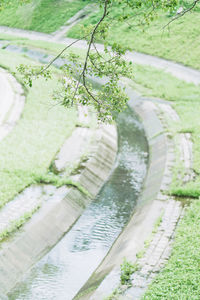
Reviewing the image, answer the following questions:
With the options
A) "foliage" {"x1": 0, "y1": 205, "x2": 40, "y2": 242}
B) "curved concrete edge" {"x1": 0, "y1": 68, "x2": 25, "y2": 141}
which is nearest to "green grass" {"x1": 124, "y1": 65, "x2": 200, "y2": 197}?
"foliage" {"x1": 0, "y1": 205, "x2": 40, "y2": 242}

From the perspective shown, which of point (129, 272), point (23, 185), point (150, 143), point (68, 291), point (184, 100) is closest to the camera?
point (129, 272)

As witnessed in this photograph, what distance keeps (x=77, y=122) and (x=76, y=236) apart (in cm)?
934

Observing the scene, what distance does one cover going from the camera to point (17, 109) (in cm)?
2294

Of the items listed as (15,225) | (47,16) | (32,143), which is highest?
(47,16)

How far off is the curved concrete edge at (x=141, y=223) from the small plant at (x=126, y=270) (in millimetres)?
280

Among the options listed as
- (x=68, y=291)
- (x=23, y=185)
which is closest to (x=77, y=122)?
(x=23, y=185)

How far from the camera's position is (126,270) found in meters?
10.6

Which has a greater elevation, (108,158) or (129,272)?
(108,158)

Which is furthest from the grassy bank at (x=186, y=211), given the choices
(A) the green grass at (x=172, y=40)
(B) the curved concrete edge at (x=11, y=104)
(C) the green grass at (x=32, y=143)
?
(B) the curved concrete edge at (x=11, y=104)

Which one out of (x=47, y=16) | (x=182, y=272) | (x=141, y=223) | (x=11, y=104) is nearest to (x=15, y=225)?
(x=141, y=223)

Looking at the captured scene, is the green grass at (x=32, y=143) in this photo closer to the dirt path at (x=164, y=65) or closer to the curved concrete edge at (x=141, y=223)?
the curved concrete edge at (x=141, y=223)

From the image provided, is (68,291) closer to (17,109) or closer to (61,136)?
(61,136)

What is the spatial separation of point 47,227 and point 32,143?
6024mm

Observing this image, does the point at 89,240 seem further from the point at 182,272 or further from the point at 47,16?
the point at 47,16
